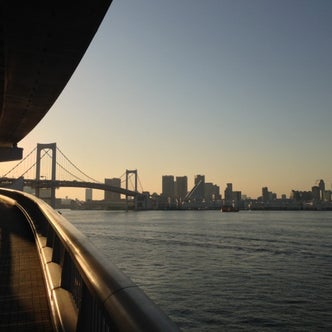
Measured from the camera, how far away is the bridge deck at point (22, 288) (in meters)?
3.78

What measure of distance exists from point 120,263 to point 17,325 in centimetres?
2267

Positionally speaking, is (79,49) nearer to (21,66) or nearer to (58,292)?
(21,66)

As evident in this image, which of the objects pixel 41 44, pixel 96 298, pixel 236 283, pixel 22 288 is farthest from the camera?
pixel 236 283

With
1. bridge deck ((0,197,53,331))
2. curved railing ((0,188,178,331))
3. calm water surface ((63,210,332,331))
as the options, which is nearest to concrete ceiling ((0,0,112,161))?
bridge deck ((0,197,53,331))

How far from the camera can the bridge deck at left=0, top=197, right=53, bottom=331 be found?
378cm

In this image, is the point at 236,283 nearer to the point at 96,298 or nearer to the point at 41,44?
the point at 41,44

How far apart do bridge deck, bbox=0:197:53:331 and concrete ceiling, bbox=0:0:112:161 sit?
5.05 m

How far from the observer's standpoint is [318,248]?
34312 mm

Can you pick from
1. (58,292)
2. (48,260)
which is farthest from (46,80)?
(58,292)

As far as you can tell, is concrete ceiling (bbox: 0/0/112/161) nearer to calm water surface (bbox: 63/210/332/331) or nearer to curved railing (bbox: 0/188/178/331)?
curved railing (bbox: 0/188/178/331)

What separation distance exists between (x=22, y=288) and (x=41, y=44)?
7.54 metres

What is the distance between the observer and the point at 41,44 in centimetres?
1070

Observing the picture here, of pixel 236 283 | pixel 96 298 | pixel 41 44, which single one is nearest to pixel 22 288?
pixel 96 298

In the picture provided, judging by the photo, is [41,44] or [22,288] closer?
[22,288]
